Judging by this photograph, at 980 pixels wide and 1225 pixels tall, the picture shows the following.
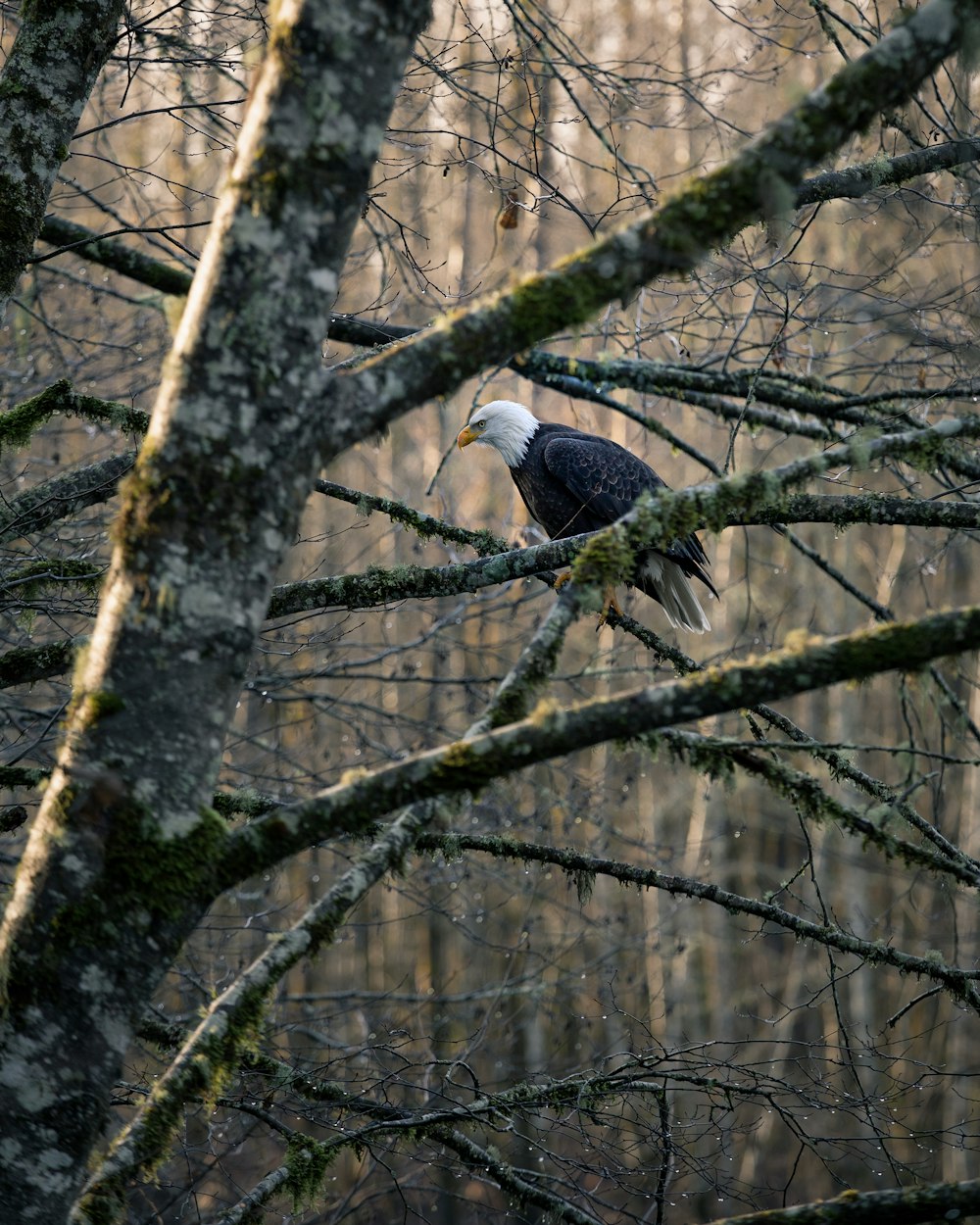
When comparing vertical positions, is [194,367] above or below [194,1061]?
above

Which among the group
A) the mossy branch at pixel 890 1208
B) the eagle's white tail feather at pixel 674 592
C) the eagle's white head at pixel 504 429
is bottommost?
the mossy branch at pixel 890 1208

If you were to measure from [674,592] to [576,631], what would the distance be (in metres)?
8.47

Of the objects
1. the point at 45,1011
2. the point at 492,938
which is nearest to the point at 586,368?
the point at 45,1011

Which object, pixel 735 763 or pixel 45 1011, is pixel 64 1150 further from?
pixel 735 763

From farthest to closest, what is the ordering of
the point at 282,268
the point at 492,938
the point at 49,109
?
the point at 492,938 < the point at 49,109 < the point at 282,268

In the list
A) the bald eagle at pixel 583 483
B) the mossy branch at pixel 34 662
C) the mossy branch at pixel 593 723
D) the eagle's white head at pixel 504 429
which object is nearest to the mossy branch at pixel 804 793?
the mossy branch at pixel 593 723

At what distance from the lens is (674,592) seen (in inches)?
277

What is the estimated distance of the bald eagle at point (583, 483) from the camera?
654 cm

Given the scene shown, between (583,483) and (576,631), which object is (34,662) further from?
(576,631)

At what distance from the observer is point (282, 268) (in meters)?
2.08

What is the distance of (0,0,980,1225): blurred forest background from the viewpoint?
3510mm

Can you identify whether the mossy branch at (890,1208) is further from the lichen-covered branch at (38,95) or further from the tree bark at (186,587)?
the lichen-covered branch at (38,95)

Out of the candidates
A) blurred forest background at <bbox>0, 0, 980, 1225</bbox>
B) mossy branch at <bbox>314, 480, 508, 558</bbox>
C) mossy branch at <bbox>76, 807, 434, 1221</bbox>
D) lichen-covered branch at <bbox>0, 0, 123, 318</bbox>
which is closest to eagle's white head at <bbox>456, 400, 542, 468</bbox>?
blurred forest background at <bbox>0, 0, 980, 1225</bbox>

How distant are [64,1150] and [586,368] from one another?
3476mm
